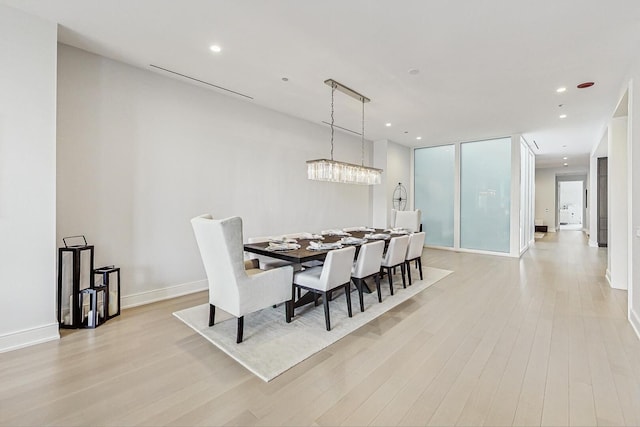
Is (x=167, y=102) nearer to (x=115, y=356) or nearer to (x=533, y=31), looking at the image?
(x=115, y=356)

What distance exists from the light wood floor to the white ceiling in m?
2.83

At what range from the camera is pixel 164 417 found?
168 centimetres

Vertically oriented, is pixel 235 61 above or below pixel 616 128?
above

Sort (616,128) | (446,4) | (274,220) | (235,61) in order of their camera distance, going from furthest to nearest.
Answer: (274,220), (616,128), (235,61), (446,4)

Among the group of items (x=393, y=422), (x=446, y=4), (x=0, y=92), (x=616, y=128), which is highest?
(x=446, y=4)

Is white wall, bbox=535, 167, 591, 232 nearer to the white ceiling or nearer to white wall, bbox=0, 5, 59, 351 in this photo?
the white ceiling

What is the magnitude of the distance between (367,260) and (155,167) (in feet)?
9.42

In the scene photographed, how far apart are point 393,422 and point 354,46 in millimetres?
3186

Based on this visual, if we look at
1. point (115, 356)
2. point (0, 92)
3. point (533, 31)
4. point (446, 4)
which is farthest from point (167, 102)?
point (533, 31)

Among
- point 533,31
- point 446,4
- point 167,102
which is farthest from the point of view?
point 167,102

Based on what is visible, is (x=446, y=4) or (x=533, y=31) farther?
(x=533, y=31)

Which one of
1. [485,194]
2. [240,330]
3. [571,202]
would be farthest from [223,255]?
[571,202]

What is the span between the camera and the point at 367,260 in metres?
3.38

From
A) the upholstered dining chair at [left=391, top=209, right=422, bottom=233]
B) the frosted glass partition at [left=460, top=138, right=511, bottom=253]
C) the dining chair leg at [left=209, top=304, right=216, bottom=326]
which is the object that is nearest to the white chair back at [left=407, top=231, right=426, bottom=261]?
the upholstered dining chair at [left=391, top=209, right=422, bottom=233]
